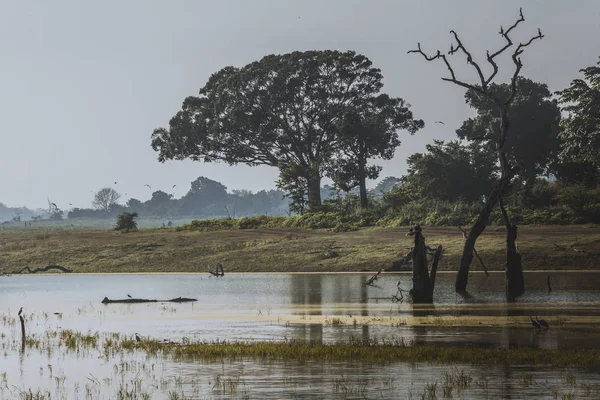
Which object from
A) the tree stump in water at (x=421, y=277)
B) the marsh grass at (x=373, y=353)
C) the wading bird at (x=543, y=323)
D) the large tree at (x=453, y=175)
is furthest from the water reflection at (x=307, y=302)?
the large tree at (x=453, y=175)

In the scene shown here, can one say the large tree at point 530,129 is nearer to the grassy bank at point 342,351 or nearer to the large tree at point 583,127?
the large tree at point 583,127

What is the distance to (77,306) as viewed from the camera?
40.8m

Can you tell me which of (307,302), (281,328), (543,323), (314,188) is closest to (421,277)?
(307,302)

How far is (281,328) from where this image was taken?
30.4m

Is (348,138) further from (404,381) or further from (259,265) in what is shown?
(404,381)

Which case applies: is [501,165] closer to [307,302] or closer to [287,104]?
[307,302]

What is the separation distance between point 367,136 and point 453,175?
16963mm

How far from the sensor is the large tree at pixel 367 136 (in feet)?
315

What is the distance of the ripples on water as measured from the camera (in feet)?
62.7

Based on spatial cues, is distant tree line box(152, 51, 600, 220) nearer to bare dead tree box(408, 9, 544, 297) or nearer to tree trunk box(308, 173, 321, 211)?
tree trunk box(308, 173, 321, 211)

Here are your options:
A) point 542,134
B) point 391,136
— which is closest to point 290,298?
point 542,134

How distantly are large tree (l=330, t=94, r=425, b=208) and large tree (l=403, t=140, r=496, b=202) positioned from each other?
407 inches

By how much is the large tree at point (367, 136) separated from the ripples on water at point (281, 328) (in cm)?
3803

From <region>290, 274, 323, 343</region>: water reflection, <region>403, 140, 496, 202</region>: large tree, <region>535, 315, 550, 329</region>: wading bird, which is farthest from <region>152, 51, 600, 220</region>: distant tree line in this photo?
<region>535, 315, 550, 329</region>: wading bird
